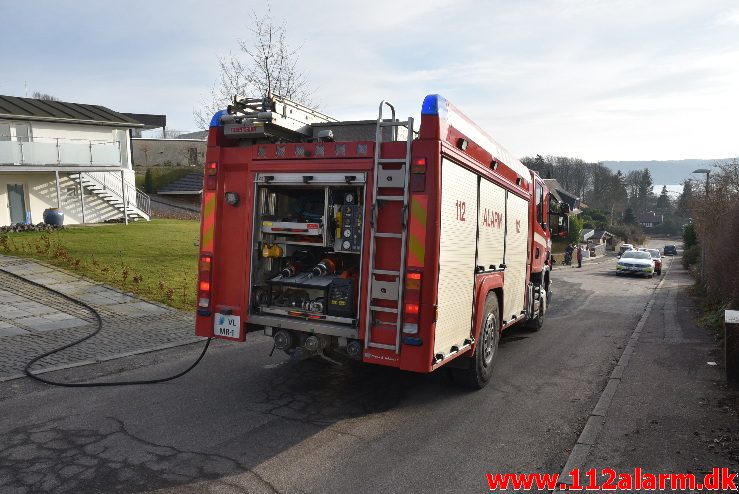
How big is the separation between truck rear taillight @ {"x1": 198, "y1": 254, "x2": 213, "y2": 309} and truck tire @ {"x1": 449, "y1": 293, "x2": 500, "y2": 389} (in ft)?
9.84

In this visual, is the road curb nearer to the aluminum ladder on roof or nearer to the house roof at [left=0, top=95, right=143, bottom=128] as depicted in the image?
the aluminum ladder on roof

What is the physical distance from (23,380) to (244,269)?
314 centimetres

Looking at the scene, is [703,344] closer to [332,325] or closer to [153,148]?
[332,325]

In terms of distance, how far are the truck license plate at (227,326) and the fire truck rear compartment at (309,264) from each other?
202mm

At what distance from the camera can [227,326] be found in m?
5.86

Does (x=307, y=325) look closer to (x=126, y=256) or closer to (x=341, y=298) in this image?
(x=341, y=298)

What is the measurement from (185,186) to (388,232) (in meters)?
36.9

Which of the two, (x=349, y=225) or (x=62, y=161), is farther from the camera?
(x=62, y=161)

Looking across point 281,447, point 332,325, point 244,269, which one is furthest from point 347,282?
point 281,447

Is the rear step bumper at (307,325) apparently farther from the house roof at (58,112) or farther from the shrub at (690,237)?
the shrub at (690,237)

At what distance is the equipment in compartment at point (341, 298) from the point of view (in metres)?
5.45

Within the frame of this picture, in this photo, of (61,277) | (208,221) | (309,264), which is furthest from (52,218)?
(309,264)

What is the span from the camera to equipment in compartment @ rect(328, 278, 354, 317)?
5449 millimetres

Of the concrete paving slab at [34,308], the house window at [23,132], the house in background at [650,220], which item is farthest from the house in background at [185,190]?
the house in background at [650,220]
